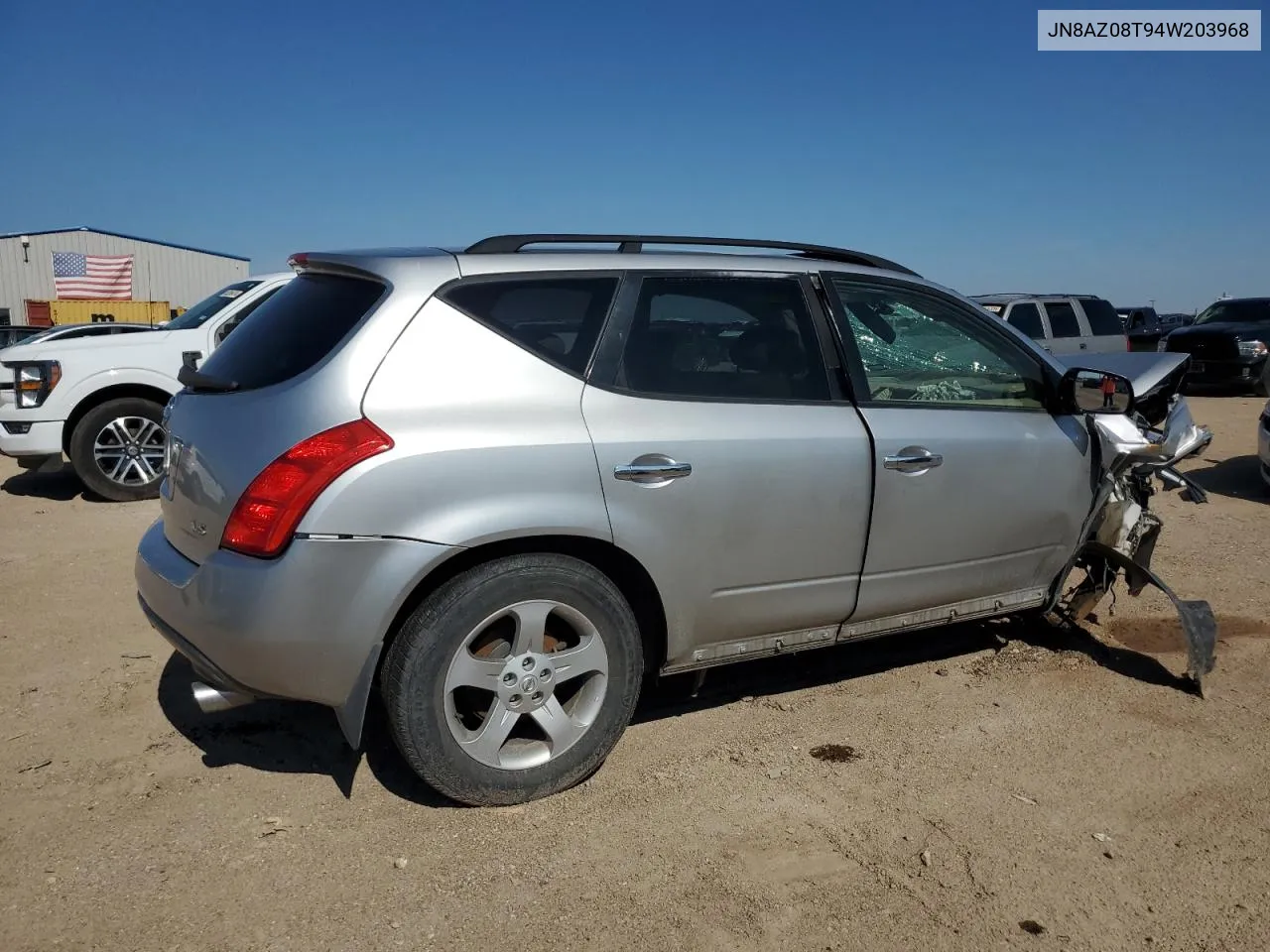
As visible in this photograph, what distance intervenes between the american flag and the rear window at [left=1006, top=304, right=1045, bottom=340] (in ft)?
112

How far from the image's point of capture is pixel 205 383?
10.7 ft

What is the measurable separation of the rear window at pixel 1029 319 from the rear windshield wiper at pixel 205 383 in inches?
493

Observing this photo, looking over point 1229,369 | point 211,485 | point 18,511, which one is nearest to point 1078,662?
point 211,485

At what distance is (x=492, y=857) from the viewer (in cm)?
290

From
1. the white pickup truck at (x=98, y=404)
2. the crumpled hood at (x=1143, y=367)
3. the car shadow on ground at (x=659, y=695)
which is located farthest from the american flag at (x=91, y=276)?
the crumpled hood at (x=1143, y=367)

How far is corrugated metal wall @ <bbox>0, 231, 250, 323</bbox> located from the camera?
37969mm

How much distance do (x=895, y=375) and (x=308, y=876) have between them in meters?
2.64

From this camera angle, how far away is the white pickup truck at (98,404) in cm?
775

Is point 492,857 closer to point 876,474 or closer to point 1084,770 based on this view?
point 876,474

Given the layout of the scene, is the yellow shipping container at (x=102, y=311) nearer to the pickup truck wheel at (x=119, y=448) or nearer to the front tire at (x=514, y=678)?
the pickup truck wheel at (x=119, y=448)

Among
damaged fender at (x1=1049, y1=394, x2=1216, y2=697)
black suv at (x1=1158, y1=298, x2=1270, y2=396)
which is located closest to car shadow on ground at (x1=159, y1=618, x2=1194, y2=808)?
damaged fender at (x1=1049, y1=394, x2=1216, y2=697)

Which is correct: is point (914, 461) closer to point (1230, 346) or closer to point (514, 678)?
point (514, 678)

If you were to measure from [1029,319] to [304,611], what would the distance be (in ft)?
43.3

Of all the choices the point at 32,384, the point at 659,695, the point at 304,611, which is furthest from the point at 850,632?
the point at 32,384
